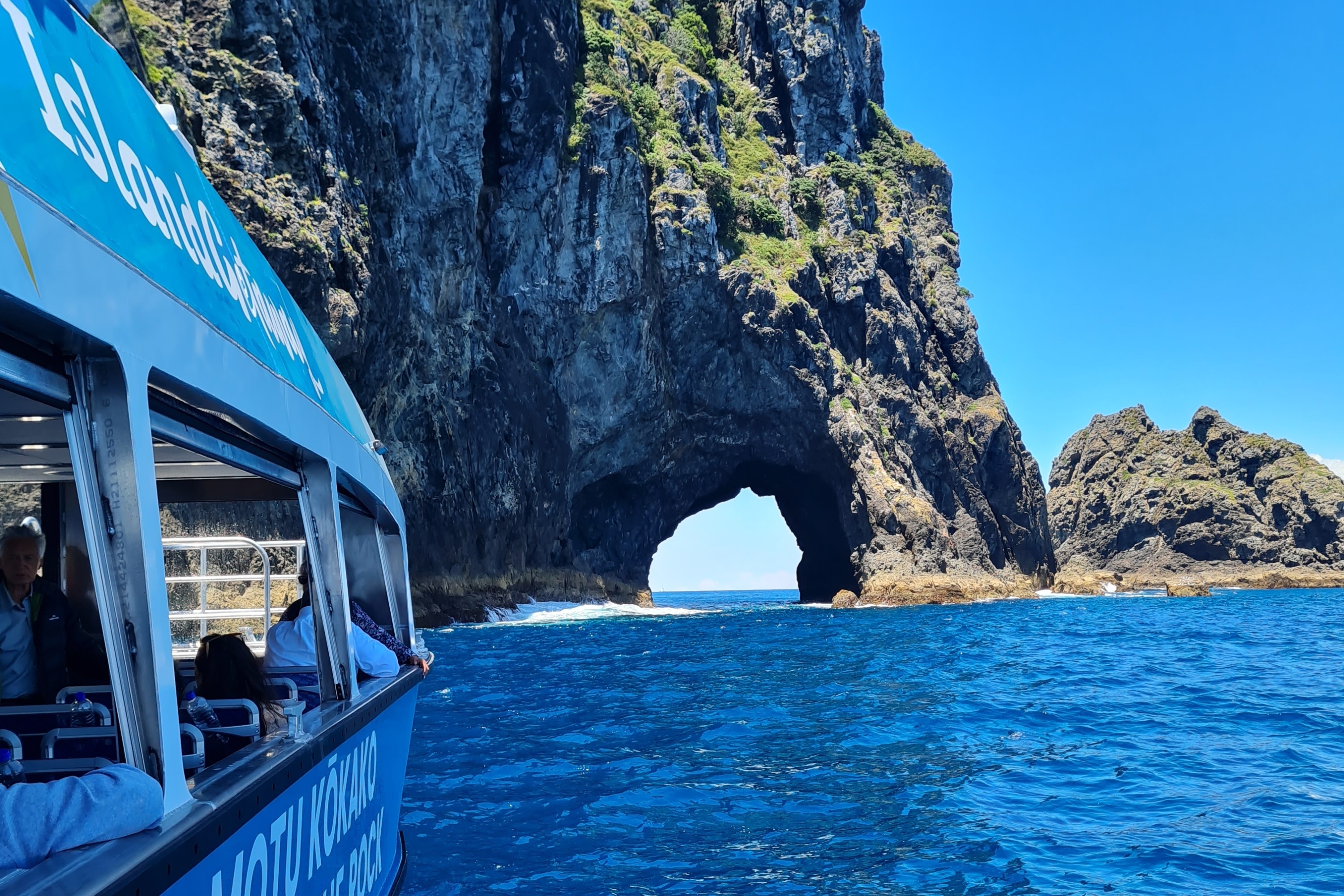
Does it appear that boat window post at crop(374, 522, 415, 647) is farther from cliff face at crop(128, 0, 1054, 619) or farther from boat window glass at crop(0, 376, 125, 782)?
cliff face at crop(128, 0, 1054, 619)

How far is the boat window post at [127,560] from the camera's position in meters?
2.42

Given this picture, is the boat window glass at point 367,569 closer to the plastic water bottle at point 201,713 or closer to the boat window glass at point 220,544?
the boat window glass at point 220,544

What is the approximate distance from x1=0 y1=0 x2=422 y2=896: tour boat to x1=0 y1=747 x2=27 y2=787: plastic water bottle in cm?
7

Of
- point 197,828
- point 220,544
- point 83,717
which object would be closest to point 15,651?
point 83,717

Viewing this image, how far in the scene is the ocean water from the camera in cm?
587

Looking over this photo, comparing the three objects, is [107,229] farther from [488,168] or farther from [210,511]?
[488,168]

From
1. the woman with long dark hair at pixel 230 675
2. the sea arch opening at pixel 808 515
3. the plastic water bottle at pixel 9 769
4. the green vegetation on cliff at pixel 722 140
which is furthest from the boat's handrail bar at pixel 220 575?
the sea arch opening at pixel 808 515

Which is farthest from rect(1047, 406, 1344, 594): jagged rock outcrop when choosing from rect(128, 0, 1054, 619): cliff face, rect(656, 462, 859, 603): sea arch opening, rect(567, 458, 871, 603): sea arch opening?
rect(128, 0, 1054, 619): cliff face

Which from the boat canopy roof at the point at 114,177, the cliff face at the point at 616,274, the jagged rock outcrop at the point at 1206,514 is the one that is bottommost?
the jagged rock outcrop at the point at 1206,514

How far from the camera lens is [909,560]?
44719 mm

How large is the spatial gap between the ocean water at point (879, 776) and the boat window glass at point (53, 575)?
8.69ft

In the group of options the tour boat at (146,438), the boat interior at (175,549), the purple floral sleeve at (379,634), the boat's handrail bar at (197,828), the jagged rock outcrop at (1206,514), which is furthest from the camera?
the jagged rock outcrop at (1206,514)

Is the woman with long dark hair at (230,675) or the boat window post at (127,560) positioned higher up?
the boat window post at (127,560)

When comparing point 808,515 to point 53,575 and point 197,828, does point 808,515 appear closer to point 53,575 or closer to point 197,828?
point 53,575
